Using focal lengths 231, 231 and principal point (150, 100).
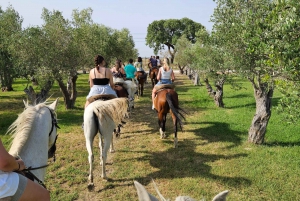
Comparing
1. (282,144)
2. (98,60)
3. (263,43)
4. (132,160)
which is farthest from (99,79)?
(282,144)

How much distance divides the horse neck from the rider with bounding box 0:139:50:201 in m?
0.79

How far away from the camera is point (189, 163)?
6449mm

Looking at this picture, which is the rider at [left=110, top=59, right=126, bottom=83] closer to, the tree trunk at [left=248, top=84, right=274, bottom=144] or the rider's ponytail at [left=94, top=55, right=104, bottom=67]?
the rider's ponytail at [left=94, top=55, right=104, bottom=67]

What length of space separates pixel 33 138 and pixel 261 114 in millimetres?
6658

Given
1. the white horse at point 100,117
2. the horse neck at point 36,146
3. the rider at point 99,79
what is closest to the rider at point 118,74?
the rider at point 99,79

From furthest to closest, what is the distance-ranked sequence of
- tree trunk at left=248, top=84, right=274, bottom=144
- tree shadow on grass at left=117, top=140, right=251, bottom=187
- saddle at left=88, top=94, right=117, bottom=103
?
tree trunk at left=248, top=84, right=274, bottom=144, saddle at left=88, top=94, right=117, bottom=103, tree shadow on grass at left=117, top=140, right=251, bottom=187

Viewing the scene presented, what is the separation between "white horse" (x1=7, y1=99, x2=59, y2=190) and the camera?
294 cm

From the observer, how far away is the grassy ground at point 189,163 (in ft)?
16.9

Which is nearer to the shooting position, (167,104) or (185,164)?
(185,164)

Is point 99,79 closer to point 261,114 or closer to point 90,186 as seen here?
point 90,186

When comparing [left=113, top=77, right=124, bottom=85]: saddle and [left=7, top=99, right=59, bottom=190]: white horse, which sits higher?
[left=113, top=77, right=124, bottom=85]: saddle

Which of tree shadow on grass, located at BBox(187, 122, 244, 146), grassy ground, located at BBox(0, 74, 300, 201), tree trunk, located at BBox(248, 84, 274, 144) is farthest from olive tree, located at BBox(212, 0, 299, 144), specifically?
grassy ground, located at BBox(0, 74, 300, 201)

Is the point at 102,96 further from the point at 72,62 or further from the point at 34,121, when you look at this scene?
the point at 72,62

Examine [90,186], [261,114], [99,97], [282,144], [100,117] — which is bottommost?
[90,186]
